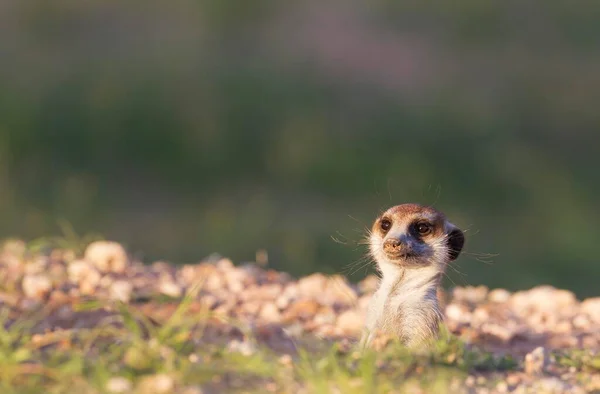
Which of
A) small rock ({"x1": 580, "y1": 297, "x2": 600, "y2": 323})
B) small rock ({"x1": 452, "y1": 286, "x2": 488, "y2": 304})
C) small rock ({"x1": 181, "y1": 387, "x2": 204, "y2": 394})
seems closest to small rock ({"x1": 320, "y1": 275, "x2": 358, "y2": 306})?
small rock ({"x1": 452, "y1": 286, "x2": 488, "y2": 304})

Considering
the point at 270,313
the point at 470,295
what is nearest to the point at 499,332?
the point at 270,313

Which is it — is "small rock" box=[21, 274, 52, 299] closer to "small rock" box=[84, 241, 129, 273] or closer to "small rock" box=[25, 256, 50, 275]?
"small rock" box=[25, 256, 50, 275]

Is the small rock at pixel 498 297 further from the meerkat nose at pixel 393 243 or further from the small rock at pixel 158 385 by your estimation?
the small rock at pixel 158 385

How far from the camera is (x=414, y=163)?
14008mm

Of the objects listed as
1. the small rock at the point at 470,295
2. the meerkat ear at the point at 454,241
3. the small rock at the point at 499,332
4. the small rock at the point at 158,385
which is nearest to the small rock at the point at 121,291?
the meerkat ear at the point at 454,241

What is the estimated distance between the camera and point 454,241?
639 centimetres

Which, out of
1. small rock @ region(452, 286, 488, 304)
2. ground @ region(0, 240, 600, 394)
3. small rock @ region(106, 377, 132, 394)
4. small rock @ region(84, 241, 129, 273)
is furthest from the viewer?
small rock @ region(452, 286, 488, 304)

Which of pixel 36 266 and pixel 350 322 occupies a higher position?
pixel 36 266

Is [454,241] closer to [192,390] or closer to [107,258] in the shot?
[192,390]

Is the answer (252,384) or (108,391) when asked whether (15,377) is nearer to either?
(108,391)

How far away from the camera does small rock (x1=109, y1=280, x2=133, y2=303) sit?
22.6ft

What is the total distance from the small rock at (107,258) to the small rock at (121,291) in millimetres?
564

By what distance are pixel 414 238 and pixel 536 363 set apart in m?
0.88

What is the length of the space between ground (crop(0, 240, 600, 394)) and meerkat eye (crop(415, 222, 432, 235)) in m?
0.60
